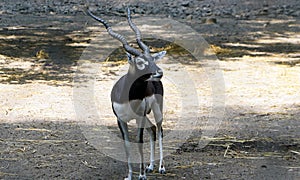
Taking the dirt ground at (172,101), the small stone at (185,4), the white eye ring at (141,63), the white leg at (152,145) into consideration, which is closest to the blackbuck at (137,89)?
the white eye ring at (141,63)

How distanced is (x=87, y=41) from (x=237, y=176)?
29.5ft

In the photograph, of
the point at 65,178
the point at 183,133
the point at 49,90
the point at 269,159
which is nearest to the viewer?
the point at 65,178

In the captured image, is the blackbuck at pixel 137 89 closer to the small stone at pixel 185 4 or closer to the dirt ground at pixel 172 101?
the dirt ground at pixel 172 101

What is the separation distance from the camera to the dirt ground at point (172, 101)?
627cm

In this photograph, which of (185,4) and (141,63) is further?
(185,4)

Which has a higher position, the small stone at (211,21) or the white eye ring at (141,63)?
the white eye ring at (141,63)

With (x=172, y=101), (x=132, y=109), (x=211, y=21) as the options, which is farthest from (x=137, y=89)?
(x=211, y=21)

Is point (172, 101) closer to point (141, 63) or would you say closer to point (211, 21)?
point (141, 63)

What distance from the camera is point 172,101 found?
9.12 meters

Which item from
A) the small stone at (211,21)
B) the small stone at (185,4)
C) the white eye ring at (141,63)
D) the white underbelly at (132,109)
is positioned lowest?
the small stone at (185,4)

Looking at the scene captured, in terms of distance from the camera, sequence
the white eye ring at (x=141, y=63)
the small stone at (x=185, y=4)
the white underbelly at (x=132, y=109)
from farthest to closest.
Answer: the small stone at (x=185, y=4), the white underbelly at (x=132, y=109), the white eye ring at (x=141, y=63)

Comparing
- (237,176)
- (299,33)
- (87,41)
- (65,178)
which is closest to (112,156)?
(65,178)

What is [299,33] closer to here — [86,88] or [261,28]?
[261,28]

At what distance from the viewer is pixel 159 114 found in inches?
235
